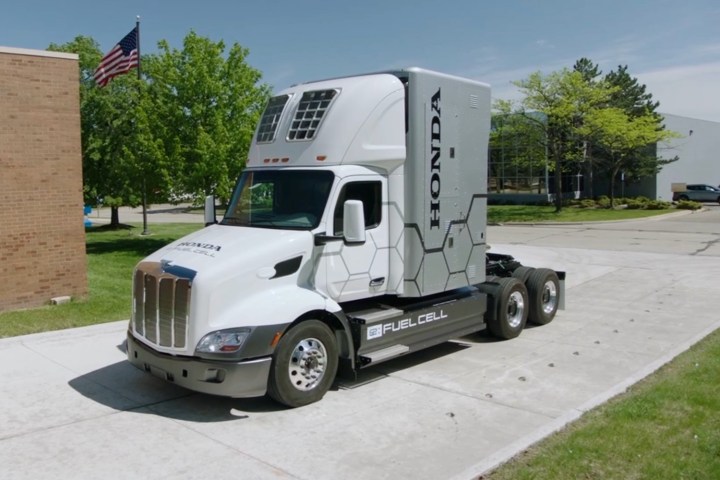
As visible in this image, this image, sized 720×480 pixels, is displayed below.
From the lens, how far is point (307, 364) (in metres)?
6.70

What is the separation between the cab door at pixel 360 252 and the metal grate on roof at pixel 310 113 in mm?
783

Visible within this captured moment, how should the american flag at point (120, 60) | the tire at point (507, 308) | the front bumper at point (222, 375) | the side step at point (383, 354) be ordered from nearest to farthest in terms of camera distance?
1. the front bumper at point (222, 375)
2. the side step at point (383, 354)
3. the tire at point (507, 308)
4. the american flag at point (120, 60)

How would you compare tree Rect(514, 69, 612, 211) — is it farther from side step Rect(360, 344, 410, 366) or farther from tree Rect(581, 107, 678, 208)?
side step Rect(360, 344, 410, 366)

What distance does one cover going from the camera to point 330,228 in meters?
7.02

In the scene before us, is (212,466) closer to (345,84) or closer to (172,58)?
(345,84)

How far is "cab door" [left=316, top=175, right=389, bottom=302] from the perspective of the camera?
707 cm

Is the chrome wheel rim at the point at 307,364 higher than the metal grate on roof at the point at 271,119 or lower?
lower

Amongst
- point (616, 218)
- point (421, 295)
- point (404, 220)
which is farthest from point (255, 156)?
point (616, 218)

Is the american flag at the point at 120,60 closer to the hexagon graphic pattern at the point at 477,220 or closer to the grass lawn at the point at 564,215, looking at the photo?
the hexagon graphic pattern at the point at 477,220

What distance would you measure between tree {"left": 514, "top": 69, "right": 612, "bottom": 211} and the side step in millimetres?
32450

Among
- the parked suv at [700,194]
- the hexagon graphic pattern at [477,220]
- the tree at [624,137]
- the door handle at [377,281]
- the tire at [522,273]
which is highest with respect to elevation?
the tree at [624,137]

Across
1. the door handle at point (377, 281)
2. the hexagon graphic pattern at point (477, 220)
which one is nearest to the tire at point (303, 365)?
the door handle at point (377, 281)

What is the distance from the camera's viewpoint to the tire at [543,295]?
1022cm

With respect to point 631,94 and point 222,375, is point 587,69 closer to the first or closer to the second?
point 631,94
